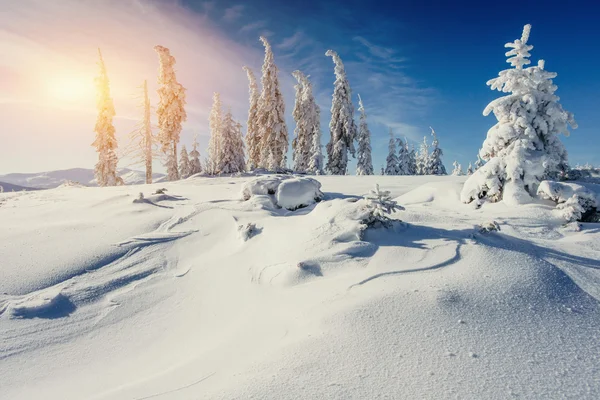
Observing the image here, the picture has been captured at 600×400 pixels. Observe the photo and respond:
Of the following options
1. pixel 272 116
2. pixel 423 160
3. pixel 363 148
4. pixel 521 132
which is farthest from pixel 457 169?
pixel 521 132

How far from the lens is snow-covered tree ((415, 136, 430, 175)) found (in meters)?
50.9

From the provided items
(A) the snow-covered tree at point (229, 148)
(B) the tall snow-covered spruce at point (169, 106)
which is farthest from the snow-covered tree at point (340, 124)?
(B) the tall snow-covered spruce at point (169, 106)

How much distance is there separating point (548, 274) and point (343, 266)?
2.78 meters

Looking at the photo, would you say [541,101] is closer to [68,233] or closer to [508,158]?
[508,158]

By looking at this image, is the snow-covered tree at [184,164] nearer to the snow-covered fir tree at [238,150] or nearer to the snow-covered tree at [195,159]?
the snow-covered tree at [195,159]

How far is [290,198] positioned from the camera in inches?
332

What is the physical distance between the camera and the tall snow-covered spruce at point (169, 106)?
28.0 metres

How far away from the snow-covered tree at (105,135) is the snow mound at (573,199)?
103 ft

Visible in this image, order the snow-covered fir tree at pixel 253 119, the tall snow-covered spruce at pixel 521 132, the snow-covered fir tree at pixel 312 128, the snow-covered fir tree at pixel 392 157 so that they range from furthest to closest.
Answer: the snow-covered fir tree at pixel 392 157
the snow-covered fir tree at pixel 253 119
the snow-covered fir tree at pixel 312 128
the tall snow-covered spruce at pixel 521 132

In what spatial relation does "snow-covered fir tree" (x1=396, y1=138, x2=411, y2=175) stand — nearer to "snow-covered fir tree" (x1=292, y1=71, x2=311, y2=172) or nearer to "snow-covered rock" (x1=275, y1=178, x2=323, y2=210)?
"snow-covered fir tree" (x1=292, y1=71, x2=311, y2=172)

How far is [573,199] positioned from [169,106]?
29.6 m

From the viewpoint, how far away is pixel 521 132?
8.77 m

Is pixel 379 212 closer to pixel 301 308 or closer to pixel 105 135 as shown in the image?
pixel 301 308

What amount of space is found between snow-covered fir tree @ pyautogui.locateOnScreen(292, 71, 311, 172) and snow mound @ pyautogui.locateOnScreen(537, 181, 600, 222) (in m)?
29.4
